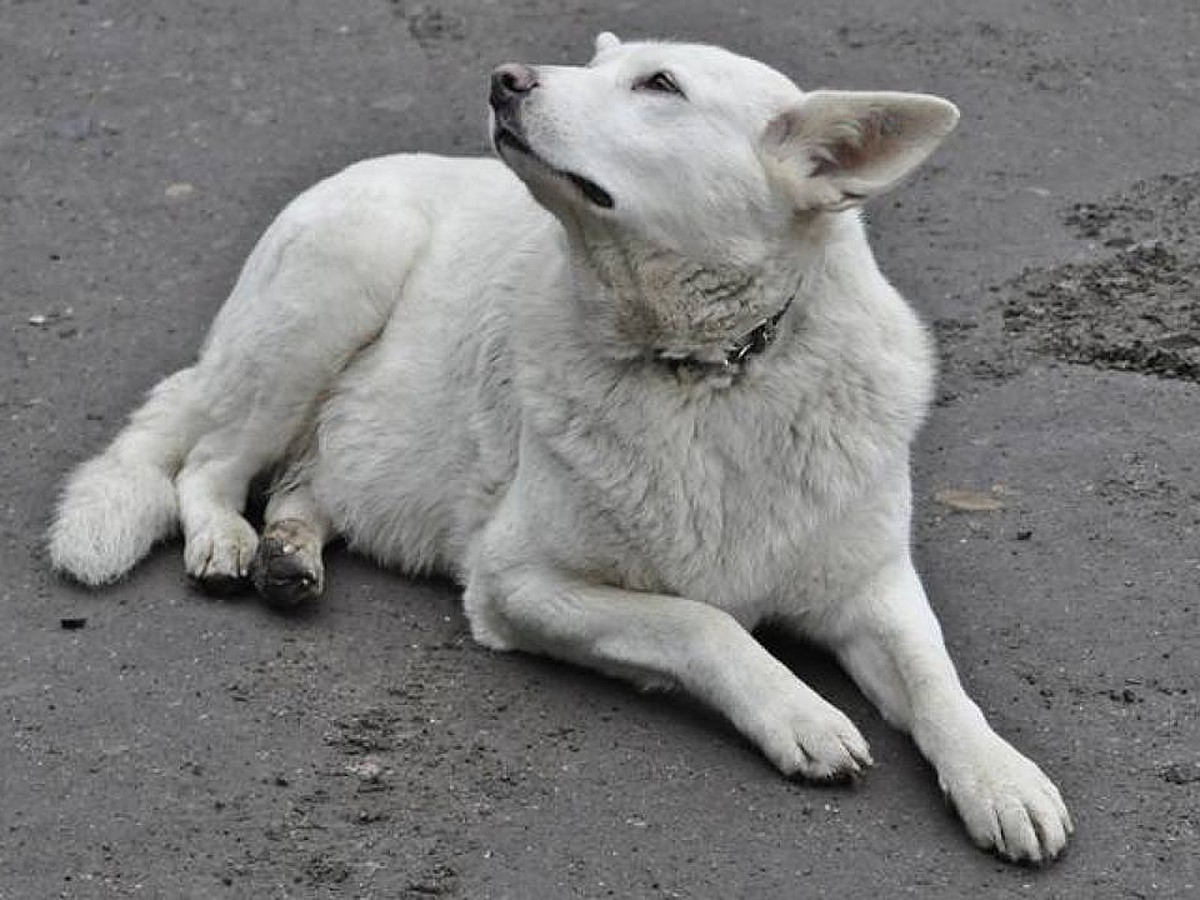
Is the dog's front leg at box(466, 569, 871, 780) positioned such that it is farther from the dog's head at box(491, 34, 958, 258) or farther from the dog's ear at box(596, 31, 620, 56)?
the dog's ear at box(596, 31, 620, 56)

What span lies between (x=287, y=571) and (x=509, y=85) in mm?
1434

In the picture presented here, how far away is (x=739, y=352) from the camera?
5105mm

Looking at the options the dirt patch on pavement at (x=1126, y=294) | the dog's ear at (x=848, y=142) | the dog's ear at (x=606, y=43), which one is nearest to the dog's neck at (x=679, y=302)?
the dog's ear at (x=848, y=142)

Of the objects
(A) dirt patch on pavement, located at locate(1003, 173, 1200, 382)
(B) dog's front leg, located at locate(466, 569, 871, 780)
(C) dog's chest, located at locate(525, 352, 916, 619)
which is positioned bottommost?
(A) dirt patch on pavement, located at locate(1003, 173, 1200, 382)

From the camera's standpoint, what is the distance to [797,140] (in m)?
5.00

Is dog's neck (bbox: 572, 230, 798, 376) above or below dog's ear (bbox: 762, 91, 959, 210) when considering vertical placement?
below

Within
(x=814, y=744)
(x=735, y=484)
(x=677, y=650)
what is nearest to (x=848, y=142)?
(x=735, y=484)

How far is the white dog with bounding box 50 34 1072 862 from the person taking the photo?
16.1ft

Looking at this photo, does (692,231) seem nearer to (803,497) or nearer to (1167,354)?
(803,497)

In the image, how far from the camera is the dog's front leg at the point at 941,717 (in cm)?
457

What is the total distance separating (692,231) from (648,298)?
0.60ft

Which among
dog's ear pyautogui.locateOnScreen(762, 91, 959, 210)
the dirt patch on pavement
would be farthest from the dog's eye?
the dirt patch on pavement

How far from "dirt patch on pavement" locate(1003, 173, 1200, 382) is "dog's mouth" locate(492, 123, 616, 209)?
226 centimetres

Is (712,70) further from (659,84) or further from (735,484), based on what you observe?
(735,484)
